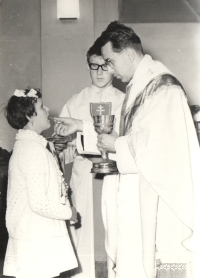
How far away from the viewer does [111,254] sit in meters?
2.17

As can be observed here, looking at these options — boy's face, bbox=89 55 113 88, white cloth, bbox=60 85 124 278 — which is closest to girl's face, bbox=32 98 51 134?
white cloth, bbox=60 85 124 278

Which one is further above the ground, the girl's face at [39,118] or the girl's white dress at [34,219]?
the girl's face at [39,118]

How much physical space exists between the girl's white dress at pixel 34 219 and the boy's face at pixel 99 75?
933 mm

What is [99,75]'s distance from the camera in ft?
9.31

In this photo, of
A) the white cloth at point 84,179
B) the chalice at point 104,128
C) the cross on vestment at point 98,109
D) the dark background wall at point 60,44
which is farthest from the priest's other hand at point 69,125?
the dark background wall at point 60,44

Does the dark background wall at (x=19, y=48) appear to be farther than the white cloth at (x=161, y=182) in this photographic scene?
Yes

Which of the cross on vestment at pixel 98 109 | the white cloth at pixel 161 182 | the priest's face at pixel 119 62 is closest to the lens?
the white cloth at pixel 161 182

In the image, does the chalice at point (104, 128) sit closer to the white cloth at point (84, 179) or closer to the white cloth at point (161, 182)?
the white cloth at point (161, 182)

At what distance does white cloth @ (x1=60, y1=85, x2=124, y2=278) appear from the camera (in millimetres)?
2785

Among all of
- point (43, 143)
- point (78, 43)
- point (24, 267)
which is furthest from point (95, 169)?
point (78, 43)

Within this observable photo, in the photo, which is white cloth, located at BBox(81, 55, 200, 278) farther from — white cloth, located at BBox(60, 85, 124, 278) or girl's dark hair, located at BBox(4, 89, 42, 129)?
white cloth, located at BBox(60, 85, 124, 278)

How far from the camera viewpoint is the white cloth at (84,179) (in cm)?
279

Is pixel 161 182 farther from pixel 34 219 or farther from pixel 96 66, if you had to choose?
pixel 96 66

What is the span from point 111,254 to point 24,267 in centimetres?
48
